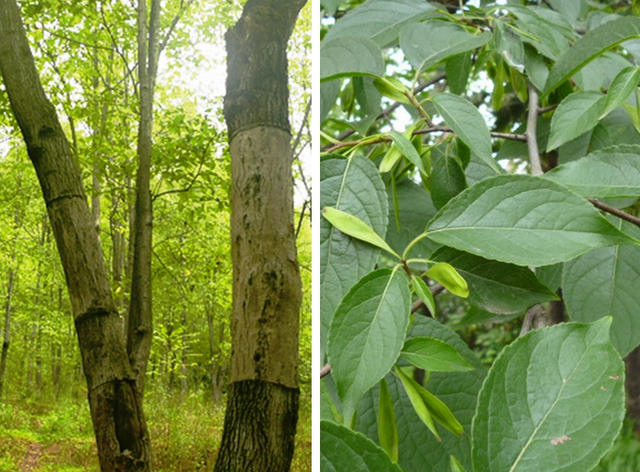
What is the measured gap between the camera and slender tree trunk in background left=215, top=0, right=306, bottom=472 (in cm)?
80

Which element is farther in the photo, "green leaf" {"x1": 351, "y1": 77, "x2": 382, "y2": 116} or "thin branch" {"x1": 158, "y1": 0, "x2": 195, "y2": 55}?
"thin branch" {"x1": 158, "y1": 0, "x2": 195, "y2": 55}

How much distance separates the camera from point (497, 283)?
25 cm

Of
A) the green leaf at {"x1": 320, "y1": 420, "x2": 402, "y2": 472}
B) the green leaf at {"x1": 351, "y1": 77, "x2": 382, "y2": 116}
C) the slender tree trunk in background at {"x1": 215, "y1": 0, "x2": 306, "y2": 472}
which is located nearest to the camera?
the green leaf at {"x1": 320, "y1": 420, "x2": 402, "y2": 472}

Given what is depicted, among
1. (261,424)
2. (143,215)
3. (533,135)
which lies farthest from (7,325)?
(533,135)

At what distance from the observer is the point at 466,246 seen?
0.22 meters

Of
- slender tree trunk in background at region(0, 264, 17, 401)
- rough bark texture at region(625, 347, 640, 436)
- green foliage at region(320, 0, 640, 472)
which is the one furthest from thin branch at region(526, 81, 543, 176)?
rough bark texture at region(625, 347, 640, 436)

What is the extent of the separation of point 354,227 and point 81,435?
3.21 ft

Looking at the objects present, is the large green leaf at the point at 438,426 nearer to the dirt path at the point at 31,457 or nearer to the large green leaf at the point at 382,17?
the large green leaf at the point at 382,17

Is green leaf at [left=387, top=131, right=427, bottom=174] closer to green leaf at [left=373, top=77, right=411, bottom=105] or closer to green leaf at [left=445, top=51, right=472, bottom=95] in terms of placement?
green leaf at [left=373, top=77, right=411, bottom=105]

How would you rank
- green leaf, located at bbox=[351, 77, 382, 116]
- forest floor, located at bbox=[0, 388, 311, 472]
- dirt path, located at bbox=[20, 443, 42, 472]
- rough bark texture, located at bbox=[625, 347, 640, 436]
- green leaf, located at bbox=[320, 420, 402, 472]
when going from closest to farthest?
green leaf, located at bbox=[320, 420, 402, 472] → green leaf, located at bbox=[351, 77, 382, 116] → forest floor, located at bbox=[0, 388, 311, 472] → dirt path, located at bbox=[20, 443, 42, 472] → rough bark texture, located at bbox=[625, 347, 640, 436]

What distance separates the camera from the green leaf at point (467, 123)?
0.26 metres

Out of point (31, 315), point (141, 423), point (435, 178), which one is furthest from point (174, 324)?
point (435, 178)

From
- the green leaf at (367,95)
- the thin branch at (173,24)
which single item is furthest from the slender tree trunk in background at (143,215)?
the green leaf at (367,95)

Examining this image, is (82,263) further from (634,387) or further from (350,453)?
(634,387)
